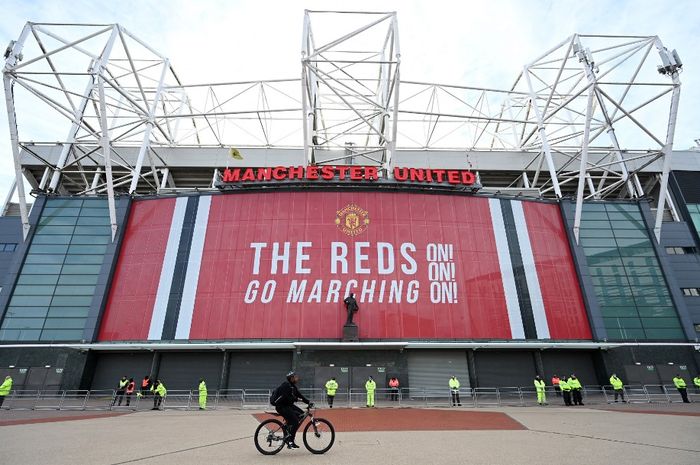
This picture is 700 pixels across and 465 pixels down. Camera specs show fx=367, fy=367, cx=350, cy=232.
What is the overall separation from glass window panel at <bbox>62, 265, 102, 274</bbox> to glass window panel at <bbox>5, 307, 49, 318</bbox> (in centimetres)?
349

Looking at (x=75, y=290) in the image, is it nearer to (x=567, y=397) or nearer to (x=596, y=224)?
(x=567, y=397)

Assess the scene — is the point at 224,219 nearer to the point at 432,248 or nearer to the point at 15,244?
the point at 432,248

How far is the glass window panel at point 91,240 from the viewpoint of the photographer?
110 ft

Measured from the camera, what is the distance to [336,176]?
35250mm

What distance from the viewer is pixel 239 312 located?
29.8 metres

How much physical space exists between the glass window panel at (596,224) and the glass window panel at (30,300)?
4860 centimetres

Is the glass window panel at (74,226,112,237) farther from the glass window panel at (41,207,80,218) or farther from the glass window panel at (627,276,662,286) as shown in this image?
the glass window panel at (627,276,662,286)

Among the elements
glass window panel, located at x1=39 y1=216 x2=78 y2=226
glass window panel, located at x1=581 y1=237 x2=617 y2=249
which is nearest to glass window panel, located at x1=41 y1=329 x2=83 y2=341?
glass window panel, located at x1=39 y1=216 x2=78 y2=226

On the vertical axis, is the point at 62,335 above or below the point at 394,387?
above

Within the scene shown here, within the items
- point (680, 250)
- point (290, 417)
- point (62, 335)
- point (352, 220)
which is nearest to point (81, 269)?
point (62, 335)

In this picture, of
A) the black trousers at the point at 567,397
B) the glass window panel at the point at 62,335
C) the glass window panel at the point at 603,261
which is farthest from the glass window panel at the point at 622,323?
the glass window panel at the point at 62,335

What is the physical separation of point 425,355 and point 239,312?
15.5 m

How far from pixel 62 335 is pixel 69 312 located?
186 centimetres

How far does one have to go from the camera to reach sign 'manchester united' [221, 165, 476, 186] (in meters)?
34.3
